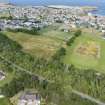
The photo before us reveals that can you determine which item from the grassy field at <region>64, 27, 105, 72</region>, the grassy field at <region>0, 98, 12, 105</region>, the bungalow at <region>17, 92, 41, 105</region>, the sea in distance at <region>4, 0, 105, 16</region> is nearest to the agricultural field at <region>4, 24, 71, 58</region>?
the grassy field at <region>64, 27, 105, 72</region>

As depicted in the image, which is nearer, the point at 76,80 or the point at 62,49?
the point at 76,80

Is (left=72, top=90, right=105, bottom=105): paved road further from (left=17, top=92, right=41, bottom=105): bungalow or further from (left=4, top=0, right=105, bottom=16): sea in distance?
(left=4, top=0, right=105, bottom=16): sea in distance

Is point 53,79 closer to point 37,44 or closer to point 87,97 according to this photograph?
point 87,97

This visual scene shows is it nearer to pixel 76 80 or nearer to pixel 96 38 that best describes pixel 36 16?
pixel 96 38

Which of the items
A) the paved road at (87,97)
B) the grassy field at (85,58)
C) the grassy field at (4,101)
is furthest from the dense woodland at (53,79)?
the grassy field at (85,58)

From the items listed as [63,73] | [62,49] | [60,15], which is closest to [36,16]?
[60,15]

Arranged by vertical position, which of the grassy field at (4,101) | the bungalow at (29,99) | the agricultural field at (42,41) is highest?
the bungalow at (29,99)

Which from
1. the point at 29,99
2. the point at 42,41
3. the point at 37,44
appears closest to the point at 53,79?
the point at 29,99

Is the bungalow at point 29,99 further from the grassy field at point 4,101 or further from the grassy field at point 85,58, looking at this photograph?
the grassy field at point 85,58
